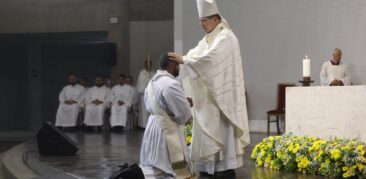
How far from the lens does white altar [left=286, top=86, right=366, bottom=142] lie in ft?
21.5

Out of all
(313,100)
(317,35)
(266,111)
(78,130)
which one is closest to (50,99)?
(78,130)

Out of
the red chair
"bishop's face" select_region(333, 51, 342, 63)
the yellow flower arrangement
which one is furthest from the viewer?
the red chair

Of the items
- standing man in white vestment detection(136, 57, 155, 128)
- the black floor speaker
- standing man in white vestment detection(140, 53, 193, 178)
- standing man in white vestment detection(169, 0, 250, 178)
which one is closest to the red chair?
standing man in white vestment detection(136, 57, 155, 128)

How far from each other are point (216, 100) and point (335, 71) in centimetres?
576

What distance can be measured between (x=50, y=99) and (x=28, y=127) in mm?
1103

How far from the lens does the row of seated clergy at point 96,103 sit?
14242 mm

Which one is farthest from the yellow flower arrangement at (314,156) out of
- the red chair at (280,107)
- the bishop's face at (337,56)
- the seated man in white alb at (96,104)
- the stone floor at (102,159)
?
the seated man in white alb at (96,104)

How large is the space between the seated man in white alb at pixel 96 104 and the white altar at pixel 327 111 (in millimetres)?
7582

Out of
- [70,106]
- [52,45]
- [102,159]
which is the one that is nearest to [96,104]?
[70,106]

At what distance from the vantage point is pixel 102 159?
8047mm

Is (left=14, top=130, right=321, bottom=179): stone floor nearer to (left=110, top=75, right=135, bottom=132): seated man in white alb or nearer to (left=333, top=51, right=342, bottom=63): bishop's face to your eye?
(left=333, top=51, right=342, bottom=63): bishop's face

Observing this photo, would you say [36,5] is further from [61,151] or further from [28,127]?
[61,151]

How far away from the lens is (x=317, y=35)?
12102mm

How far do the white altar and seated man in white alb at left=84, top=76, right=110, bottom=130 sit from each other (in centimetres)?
758
